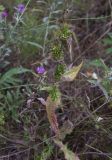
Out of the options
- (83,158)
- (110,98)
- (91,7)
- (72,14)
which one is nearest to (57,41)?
(110,98)

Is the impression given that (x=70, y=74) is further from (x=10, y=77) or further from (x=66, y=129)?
(x=10, y=77)

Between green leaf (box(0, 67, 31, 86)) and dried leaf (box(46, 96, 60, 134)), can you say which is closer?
dried leaf (box(46, 96, 60, 134))

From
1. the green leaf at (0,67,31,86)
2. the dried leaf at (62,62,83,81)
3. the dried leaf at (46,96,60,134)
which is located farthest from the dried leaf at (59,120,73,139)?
the green leaf at (0,67,31,86)

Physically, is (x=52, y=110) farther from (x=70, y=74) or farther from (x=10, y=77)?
(x=10, y=77)

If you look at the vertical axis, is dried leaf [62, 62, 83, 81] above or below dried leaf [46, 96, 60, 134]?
above

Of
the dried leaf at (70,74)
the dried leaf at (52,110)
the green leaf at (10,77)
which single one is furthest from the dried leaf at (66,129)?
the green leaf at (10,77)

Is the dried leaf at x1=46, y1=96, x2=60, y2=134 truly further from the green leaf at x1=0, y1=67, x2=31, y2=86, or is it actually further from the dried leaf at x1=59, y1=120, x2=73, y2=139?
the green leaf at x1=0, y1=67, x2=31, y2=86

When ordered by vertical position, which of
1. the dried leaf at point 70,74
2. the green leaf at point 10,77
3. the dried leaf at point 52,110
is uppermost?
the dried leaf at point 70,74

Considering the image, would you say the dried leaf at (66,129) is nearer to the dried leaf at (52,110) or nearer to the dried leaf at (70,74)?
the dried leaf at (52,110)

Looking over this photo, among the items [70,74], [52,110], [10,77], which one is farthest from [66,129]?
[10,77]

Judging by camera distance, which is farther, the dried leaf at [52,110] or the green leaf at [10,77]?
the green leaf at [10,77]

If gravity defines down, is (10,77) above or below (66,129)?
above

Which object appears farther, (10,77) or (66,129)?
(10,77)
